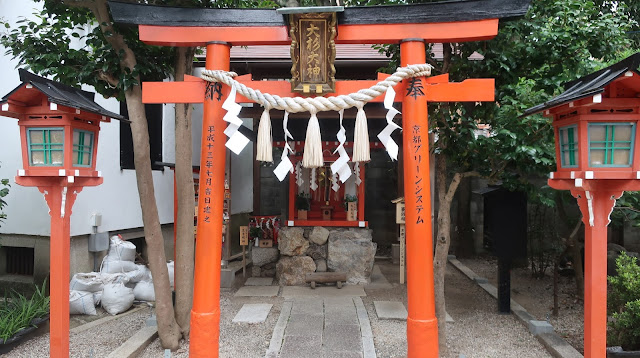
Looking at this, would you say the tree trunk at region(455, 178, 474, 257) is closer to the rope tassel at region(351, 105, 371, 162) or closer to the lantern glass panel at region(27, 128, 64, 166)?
the rope tassel at region(351, 105, 371, 162)

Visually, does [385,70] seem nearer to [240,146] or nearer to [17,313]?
[240,146]

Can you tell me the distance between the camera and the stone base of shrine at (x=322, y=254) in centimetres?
930

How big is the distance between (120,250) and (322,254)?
4562 mm

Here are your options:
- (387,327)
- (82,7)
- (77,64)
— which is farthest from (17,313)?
(387,327)

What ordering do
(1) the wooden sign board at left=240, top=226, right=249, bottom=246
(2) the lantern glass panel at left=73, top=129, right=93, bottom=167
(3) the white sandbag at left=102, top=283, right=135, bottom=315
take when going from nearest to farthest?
(2) the lantern glass panel at left=73, top=129, right=93, bottom=167
(3) the white sandbag at left=102, top=283, right=135, bottom=315
(1) the wooden sign board at left=240, top=226, right=249, bottom=246

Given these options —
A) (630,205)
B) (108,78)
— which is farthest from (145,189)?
(630,205)

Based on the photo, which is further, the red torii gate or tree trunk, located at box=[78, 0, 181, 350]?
tree trunk, located at box=[78, 0, 181, 350]

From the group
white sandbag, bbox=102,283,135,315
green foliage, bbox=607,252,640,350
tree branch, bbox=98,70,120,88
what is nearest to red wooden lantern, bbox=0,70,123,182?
tree branch, bbox=98,70,120,88

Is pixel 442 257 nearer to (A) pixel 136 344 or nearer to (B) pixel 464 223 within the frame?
(A) pixel 136 344

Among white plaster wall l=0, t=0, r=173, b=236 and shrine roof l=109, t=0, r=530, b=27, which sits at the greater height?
shrine roof l=109, t=0, r=530, b=27

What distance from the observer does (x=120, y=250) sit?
8117 millimetres

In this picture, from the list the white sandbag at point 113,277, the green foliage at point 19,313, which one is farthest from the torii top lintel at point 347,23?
the white sandbag at point 113,277

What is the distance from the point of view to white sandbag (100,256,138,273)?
25.5ft

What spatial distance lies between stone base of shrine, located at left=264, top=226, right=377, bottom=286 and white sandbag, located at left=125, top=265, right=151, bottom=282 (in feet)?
9.77
